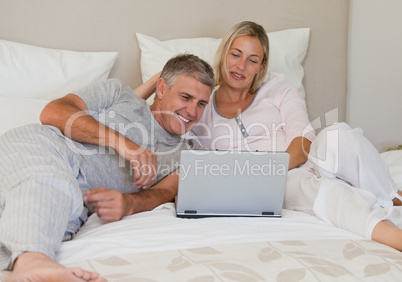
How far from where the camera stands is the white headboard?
7.68 feet

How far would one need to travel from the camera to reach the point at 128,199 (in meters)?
1.48

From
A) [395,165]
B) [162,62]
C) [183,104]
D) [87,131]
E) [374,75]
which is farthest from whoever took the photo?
[374,75]

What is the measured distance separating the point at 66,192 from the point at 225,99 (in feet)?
3.59

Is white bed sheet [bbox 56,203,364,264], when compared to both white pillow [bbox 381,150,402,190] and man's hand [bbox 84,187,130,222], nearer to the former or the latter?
man's hand [bbox 84,187,130,222]

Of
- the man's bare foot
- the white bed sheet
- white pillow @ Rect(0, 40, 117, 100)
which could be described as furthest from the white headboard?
the man's bare foot

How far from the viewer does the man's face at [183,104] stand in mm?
1784

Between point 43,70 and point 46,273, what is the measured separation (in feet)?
4.41

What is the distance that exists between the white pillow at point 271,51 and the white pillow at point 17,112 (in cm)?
57

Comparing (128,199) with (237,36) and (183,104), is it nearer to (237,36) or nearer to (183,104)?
(183,104)

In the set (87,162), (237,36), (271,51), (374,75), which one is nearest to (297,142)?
(237,36)

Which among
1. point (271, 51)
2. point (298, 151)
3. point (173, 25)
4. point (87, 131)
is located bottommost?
point (298, 151)

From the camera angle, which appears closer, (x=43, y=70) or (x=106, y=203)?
(x=106, y=203)

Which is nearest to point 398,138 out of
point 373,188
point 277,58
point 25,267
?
point 277,58

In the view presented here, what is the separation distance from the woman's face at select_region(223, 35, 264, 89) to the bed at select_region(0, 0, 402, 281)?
0.88ft
